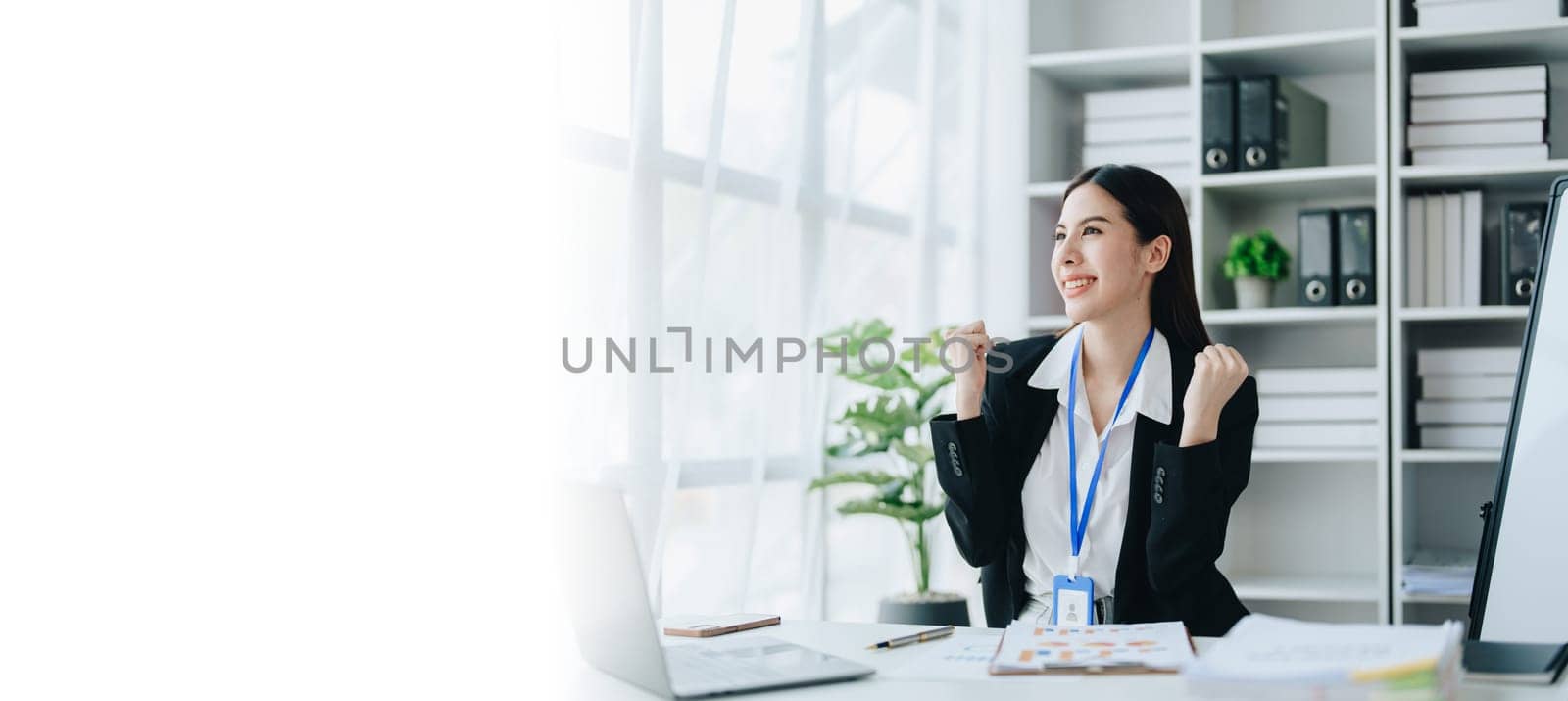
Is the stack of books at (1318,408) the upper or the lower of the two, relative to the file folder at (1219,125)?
lower

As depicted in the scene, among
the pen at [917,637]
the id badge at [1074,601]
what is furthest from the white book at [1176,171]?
the pen at [917,637]

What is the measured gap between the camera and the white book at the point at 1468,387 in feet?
10.9

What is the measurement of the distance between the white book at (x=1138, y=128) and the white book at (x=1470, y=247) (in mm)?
696

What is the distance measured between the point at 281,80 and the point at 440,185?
33cm

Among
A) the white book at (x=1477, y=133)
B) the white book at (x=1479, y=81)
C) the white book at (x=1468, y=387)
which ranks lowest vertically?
the white book at (x=1468, y=387)

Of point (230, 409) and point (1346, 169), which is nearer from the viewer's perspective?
point (230, 409)

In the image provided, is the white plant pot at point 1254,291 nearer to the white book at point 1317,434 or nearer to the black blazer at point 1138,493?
the white book at point 1317,434

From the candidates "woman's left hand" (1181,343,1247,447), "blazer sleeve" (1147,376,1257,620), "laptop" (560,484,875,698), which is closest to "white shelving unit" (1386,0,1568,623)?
"blazer sleeve" (1147,376,1257,620)

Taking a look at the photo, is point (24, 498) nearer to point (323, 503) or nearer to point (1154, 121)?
point (323, 503)

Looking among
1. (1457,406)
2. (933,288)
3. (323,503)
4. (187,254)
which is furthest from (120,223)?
(1457,406)

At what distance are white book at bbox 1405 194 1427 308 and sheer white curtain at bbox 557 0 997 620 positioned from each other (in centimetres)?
126

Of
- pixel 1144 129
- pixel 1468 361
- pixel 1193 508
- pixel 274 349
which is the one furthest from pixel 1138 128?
pixel 274 349

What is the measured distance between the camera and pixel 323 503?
77.0 inches

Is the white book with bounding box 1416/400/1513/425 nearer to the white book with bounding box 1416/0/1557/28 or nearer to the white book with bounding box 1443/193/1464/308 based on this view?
the white book with bounding box 1443/193/1464/308
